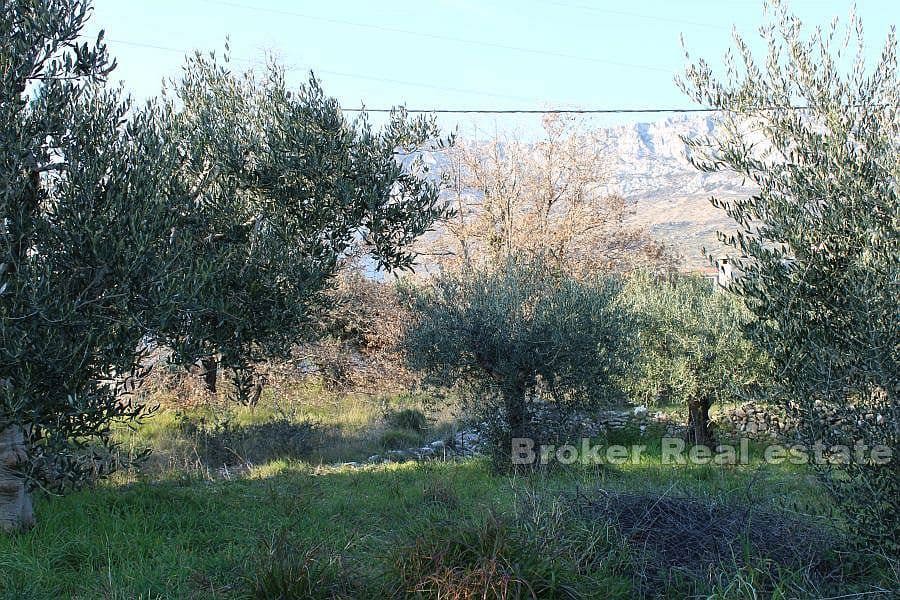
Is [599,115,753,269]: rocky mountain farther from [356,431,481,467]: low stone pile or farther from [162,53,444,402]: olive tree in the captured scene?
[356,431,481,467]: low stone pile

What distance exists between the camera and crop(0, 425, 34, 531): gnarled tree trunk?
6824mm

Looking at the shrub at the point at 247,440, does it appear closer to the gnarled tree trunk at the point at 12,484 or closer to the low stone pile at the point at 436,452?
the low stone pile at the point at 436,452

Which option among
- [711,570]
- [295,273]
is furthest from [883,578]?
[295,273]

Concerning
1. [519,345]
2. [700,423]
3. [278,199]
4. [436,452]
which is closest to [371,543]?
[278,199]

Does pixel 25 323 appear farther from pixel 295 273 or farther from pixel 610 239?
pixel 610 239

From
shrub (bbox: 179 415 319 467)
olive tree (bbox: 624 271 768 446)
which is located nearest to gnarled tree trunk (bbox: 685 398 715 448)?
olive tree (bbox: 624 271 768 446)

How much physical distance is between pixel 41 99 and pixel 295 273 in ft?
9.50

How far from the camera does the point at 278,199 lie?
8.25m

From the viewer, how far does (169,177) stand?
7.14 meters

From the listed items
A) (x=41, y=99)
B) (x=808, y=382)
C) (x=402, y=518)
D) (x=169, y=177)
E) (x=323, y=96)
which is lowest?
(x=402, y=518)

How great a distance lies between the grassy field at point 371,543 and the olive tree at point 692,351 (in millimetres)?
4631

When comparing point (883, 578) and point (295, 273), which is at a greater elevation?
point (295, 273)

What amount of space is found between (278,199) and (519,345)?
5.01 m

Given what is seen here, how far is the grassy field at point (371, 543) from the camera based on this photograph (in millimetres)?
5113
